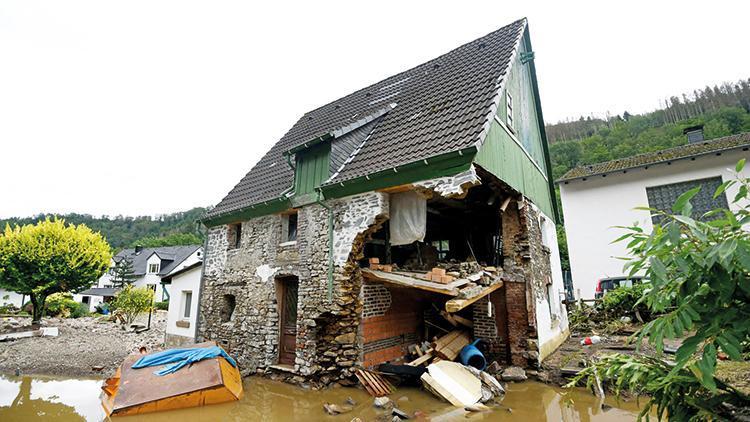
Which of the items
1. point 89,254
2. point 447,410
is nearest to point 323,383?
point 447,410

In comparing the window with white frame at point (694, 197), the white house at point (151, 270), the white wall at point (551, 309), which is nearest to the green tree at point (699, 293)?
the white wall at point (551, 309)

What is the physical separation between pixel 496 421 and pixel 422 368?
2117mm

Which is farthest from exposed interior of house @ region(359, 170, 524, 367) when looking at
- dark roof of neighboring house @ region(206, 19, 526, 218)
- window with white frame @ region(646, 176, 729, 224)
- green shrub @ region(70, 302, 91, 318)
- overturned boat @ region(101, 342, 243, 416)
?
green shrub @ region(70, 302, 91, 318)

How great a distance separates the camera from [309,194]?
9.60m

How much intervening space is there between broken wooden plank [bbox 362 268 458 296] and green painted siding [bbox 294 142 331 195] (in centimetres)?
274

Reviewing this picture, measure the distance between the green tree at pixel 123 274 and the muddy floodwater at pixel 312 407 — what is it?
119ft

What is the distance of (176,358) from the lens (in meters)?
7.82

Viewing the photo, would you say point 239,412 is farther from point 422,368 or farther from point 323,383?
point 422,368

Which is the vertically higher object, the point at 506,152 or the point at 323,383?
the point at 506,152

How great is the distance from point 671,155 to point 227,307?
70.6 ft

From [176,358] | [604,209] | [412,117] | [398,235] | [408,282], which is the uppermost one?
[412,117]

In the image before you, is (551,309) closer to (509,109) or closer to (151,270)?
(509,109)

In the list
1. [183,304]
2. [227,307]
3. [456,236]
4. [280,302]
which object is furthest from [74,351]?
[456,236]

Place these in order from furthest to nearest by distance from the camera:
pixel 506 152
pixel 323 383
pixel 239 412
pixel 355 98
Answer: pixel 355 98 < pixel 506 152 < pixel 323 383 < pixel 239 412
